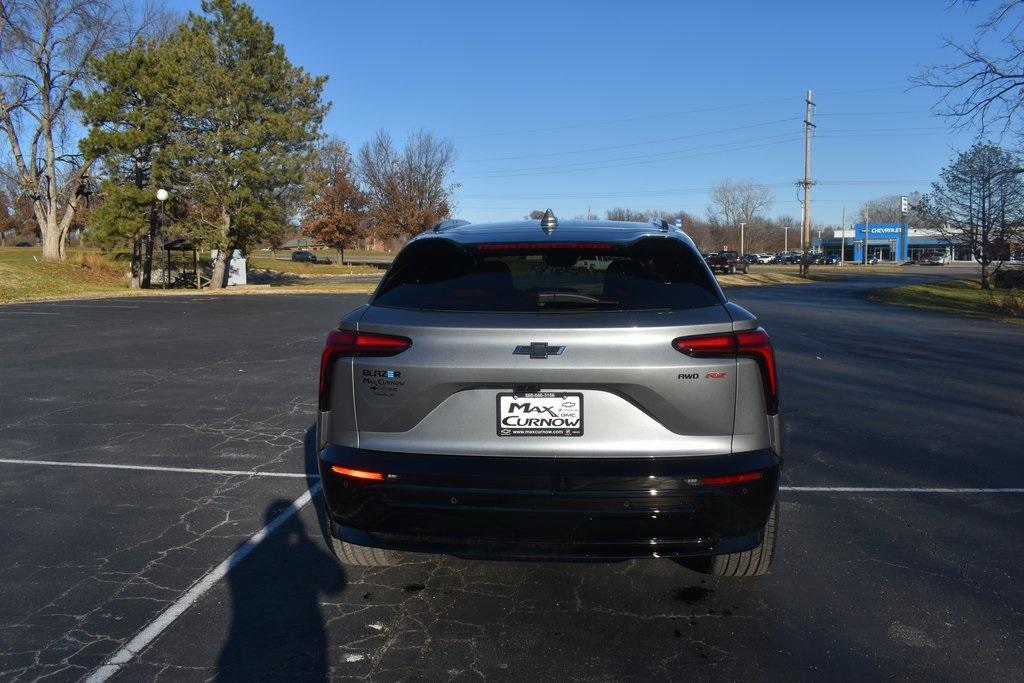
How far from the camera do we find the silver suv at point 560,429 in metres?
3.18

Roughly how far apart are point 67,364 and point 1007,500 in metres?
11.4

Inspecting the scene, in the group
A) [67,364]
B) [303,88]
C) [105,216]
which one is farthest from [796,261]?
[67,364]

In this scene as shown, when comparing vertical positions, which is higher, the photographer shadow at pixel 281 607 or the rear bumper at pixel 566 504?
the rear bumper at pixel 566 504

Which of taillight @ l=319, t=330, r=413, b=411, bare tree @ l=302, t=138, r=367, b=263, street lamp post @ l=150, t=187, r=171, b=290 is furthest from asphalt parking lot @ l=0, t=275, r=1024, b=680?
bare tree @ l=302, t=138, r=367, b=263

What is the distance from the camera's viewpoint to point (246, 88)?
32.2m

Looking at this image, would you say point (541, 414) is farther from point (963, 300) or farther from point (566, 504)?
point (963, 300)

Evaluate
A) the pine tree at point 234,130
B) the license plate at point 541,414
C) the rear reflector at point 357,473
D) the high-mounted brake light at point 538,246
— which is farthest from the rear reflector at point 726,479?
the pine tree at point 234,130

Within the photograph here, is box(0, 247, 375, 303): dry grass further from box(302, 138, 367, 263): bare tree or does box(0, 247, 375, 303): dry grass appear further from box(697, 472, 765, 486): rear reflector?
box(697, 472, 765, 486): rear reflector

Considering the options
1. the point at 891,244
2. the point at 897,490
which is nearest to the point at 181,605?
the point at 897,490

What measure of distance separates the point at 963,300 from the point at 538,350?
2760cm

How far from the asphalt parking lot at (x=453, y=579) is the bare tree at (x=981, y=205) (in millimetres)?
26918

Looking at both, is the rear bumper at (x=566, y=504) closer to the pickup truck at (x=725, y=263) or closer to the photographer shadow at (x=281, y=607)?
the photographer shadow at (x=281, y=607)

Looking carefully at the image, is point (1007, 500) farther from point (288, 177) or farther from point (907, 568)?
point (288, 177)

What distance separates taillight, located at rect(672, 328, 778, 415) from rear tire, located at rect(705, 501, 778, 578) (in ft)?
2.22
